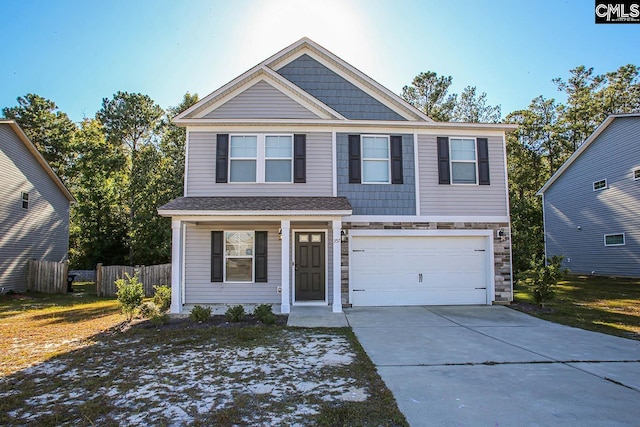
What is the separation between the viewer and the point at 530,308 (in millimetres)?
10562

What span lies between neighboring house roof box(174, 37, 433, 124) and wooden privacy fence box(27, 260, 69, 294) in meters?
9.57

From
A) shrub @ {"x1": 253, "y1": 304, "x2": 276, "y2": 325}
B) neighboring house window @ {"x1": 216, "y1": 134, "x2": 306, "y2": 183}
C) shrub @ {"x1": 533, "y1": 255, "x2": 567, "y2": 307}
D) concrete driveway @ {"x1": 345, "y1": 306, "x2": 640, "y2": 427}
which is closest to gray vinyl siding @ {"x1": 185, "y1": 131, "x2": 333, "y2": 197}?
neighboring house window @ {"x1": 216, "y1": 134, "x2": 306, "y2": 183}

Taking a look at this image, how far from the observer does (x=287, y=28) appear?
11.9 m

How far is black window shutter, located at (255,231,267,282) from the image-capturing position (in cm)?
1082

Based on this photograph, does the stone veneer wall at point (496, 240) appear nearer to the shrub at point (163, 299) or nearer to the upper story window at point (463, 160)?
the upper story window at point (463, 160)

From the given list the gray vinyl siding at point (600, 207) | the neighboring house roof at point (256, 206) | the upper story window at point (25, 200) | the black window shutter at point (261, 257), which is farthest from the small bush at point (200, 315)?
the gray vinyl siding at point (600, 207)

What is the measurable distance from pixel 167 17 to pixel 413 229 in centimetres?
876

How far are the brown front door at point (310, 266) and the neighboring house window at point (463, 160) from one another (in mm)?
4154

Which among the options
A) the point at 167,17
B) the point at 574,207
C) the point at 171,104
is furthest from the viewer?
the point at 171,104

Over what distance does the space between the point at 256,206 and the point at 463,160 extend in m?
6.26

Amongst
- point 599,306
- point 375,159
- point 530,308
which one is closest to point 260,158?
point 375,159

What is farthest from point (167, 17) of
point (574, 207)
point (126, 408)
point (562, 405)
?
point (574, 207)

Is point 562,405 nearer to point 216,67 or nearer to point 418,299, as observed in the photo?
point 418,299

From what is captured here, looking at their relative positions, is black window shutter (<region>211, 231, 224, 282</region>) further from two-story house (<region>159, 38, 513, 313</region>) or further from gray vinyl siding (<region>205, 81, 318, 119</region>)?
gray vinyl siding (<region>205, 81, 318, 119</region>)
